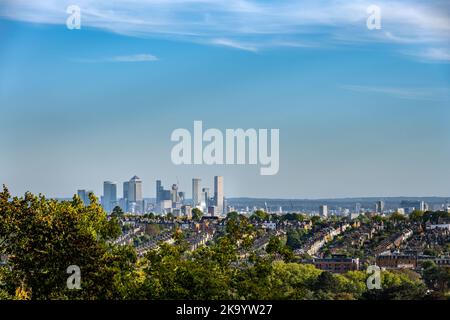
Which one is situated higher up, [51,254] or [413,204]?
[51,254]

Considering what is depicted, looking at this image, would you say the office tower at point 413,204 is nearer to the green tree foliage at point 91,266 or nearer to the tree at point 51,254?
the green tree foliage at point 91,266

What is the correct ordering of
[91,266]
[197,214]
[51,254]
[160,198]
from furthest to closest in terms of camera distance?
[197,214]
[160,198]
[51,254]
[91,266]

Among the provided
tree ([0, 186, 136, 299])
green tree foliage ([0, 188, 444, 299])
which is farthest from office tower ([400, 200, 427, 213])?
tree ([0, 186, 136, 299])

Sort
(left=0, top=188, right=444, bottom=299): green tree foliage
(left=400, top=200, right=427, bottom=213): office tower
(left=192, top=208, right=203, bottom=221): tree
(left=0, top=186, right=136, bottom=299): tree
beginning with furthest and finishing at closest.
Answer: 1. (left=192, top=208, right=203, bottom=221): tree
2. (left=400, top=200, right=427, bottom=213): office tower
3. (left=0, top=186, right=136, bottom=299): tree
4. (left=0, top=188, right=444, bottom=299): green tree foliage

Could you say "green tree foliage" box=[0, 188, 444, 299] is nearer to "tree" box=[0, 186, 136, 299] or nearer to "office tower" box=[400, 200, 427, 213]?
"tree" box=[0, 186, 136, 299]

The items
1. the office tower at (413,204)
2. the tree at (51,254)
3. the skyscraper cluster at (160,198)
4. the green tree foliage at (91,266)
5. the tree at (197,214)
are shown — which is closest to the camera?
the green tree foliage at (91,266)

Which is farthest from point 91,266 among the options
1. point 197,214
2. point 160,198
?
point 197,214

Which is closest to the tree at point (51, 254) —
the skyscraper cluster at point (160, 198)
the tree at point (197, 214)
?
the skyscraper cluster at point (160, 198)

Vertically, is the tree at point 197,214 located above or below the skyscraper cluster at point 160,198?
below

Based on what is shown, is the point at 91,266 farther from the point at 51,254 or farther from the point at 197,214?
the point at 197,214

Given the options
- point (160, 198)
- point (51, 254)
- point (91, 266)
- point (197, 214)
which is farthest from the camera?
point (197, 214)
